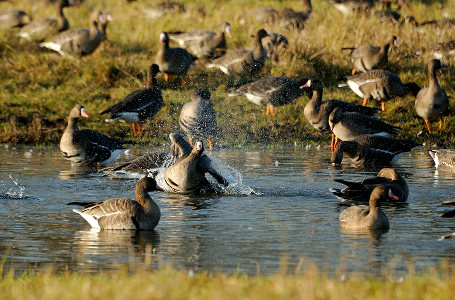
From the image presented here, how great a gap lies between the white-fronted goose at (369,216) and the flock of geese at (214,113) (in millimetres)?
13

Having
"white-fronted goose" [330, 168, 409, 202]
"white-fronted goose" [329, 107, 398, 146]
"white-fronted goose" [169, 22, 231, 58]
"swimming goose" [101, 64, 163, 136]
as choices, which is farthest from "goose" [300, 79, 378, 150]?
"white-fronted goose" [330, 168, 409, 202]

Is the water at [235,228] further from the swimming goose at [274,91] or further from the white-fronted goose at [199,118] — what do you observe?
the swimming goose at [274,91]

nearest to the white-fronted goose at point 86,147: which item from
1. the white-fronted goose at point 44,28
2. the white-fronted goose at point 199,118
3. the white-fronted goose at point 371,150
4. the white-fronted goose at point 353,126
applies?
the white-fronted goose at point 199,118

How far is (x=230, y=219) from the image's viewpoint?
10.9m

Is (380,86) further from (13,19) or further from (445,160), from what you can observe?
(13,19)

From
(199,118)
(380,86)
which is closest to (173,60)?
(199,118)

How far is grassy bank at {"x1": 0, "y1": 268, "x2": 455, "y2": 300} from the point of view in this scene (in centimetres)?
602

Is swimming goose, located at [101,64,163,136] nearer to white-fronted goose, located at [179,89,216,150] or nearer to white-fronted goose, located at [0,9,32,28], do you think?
white-fronted goose, located at [179,89,216,150]

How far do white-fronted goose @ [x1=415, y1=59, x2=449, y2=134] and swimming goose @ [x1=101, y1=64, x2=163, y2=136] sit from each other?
20.9 feet

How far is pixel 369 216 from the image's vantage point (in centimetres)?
1027

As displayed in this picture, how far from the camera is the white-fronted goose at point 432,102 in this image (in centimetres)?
1978

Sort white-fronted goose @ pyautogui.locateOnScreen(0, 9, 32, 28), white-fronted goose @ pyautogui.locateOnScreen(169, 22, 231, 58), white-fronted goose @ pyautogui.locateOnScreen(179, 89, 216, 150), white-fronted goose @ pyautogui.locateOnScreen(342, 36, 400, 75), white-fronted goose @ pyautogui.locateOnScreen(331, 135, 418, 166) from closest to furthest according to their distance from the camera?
white-fronted goose @ pyautogui.locateOnScreen(331, 135, 418, 166) → white-fronted goose @ pyautogui.locateOnScreen(179, 89, 216, 150) → white-fronted goose @ pyautogui.locateOnScreen(342, 36, 400, 75) → white-fronted goose @ pyautogui.locateOnScreen(169, 22, 231, 58) → white-fronted goose @ pyautogui.locateOnScreen(0, 9, 32, 28)

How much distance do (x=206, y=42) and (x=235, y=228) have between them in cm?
1527

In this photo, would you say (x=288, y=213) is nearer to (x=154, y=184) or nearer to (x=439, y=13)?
(x=154, y=184)
